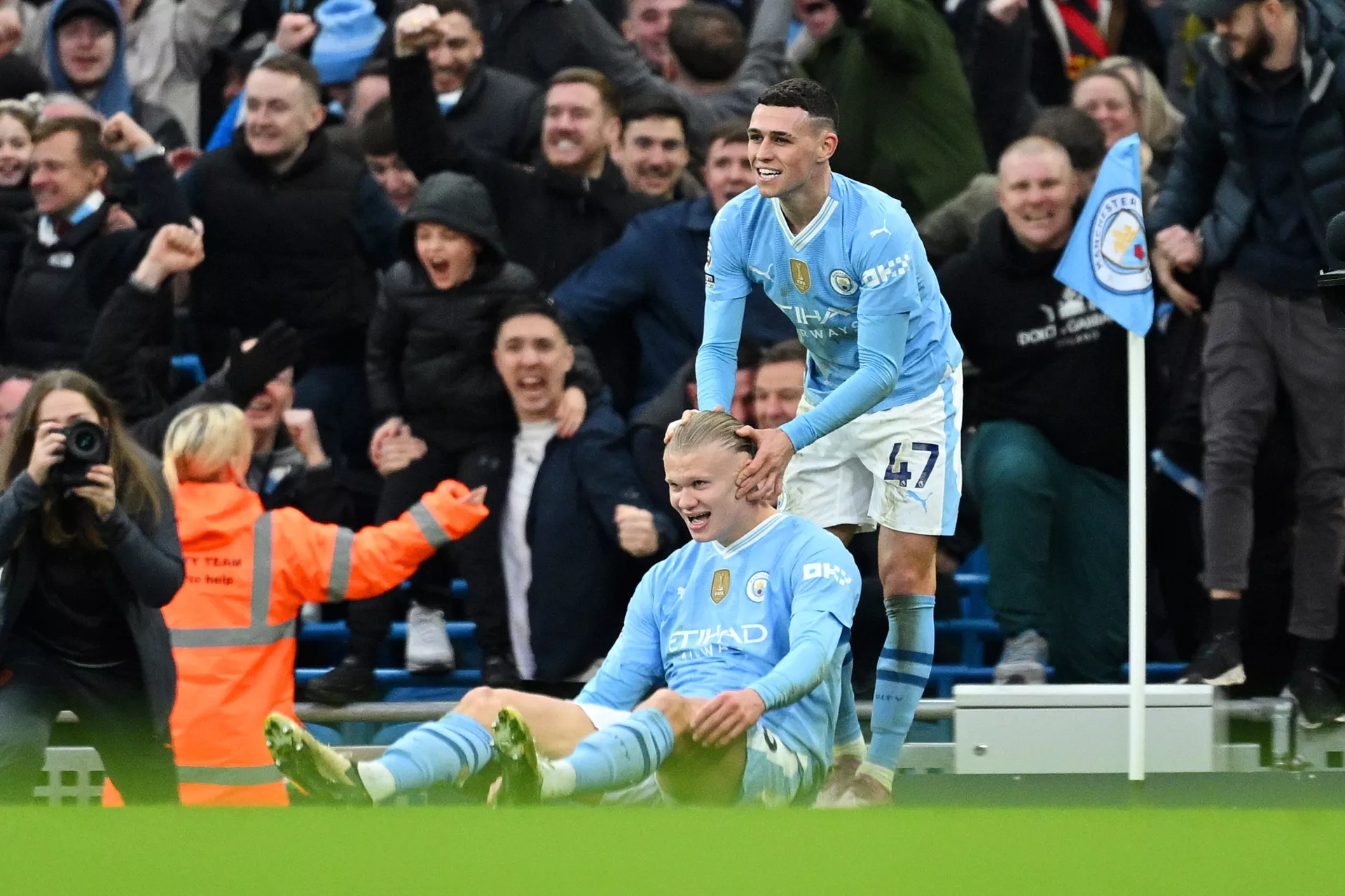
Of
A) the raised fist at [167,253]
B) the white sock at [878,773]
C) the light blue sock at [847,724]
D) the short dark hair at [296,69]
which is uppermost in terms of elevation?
the short dark hair at [296,69]

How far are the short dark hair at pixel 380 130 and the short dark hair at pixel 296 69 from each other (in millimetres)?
316

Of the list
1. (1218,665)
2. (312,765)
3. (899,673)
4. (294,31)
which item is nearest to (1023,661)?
(1218,665)

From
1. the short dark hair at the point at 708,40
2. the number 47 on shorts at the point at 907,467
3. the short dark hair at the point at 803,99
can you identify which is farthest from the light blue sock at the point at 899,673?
the short dark hair at the point at 708,40

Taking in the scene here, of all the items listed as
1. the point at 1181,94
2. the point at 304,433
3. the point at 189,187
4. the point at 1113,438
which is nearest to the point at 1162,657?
the point at 1113,438

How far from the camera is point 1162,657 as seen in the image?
8.14 metres

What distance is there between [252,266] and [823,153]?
3448mm

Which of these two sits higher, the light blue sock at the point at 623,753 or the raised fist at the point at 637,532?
the raised fist at the point at 637,532

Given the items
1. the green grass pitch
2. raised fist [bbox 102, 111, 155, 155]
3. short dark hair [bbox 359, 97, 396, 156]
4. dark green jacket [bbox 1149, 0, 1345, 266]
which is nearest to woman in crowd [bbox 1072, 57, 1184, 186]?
dark green jacket [bbox 1149, 0, 1345, 266]

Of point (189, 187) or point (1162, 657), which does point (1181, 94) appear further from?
point (189, 187)

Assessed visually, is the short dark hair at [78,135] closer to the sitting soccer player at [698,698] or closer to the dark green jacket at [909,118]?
the dark green jacket at [909,118]

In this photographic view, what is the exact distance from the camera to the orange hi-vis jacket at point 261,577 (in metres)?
7.18

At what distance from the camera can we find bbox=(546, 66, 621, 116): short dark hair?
8578mm

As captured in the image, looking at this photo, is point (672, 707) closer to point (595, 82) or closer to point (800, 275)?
point (800, 275)

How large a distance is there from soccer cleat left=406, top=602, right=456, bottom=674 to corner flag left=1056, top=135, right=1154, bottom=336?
267cm
